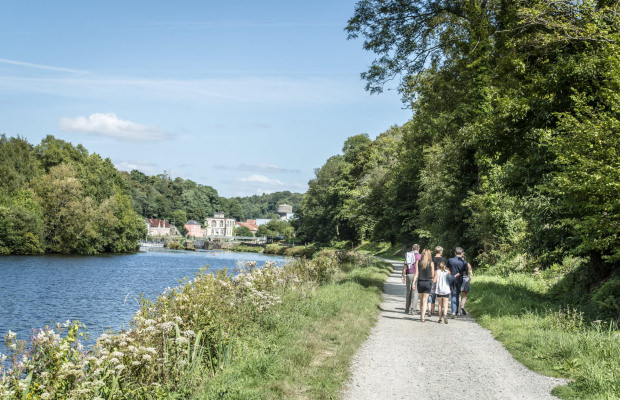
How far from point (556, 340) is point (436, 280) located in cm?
433

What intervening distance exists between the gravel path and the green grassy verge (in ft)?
0.87

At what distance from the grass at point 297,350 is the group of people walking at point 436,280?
50.7 inches

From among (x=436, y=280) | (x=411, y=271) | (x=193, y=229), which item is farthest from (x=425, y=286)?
(x=193, y=229)

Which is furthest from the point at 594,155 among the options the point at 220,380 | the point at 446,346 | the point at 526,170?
the point at 220,380

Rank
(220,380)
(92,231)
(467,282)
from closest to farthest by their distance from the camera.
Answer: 1. (220,380)
2. (467,282)
3. (92,231)

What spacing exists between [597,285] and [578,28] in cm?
635

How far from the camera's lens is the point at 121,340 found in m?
6.98

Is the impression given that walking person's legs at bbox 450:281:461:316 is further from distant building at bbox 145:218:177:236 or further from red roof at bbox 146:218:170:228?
red roof at bbox 146:218:170:228

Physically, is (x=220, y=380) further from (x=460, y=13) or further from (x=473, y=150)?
(x=473, y=150)

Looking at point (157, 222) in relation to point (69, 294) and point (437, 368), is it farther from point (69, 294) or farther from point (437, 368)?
point (437, 368)

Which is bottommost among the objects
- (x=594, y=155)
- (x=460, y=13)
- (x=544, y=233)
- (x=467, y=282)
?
(x=467, y=282)

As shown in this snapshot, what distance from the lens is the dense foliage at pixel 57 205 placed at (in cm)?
5722

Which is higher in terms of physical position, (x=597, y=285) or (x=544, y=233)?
(x=544, y=233)

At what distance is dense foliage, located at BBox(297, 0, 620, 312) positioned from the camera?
11.2m
